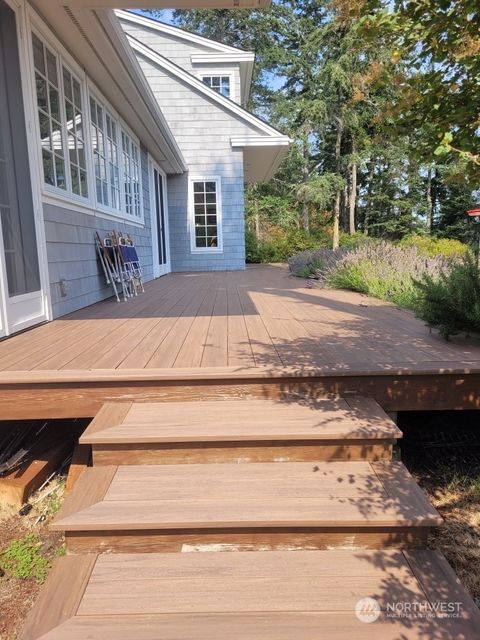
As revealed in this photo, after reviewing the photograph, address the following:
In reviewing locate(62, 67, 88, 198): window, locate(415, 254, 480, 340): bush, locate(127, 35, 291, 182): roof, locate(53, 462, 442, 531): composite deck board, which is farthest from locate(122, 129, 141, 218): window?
locate(53, 462, 442, 531): composite deck board

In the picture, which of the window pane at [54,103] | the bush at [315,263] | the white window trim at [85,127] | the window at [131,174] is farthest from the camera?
the bush at [315,263]

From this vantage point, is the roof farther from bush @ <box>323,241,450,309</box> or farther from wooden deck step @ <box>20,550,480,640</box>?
wooden deck step @ <box>20,550,480,640</box>

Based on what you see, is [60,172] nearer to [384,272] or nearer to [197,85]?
[384,272]

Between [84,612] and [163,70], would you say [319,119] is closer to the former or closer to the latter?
Result: [163,70]

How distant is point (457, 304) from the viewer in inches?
121

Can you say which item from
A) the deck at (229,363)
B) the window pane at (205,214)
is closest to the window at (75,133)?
the deck at (229,363)

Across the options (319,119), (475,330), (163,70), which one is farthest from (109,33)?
(319,119)

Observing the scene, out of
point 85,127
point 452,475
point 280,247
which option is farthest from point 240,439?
point 280,247

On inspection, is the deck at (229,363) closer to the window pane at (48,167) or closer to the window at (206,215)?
the window pane at (48,167)

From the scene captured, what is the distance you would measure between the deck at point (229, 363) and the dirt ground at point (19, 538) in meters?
0.46

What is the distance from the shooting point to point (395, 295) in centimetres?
538

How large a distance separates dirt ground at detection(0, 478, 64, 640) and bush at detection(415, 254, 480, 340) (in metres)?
2.61

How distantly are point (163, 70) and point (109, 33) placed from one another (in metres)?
7.17

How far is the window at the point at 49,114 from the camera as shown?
389 centimetres
